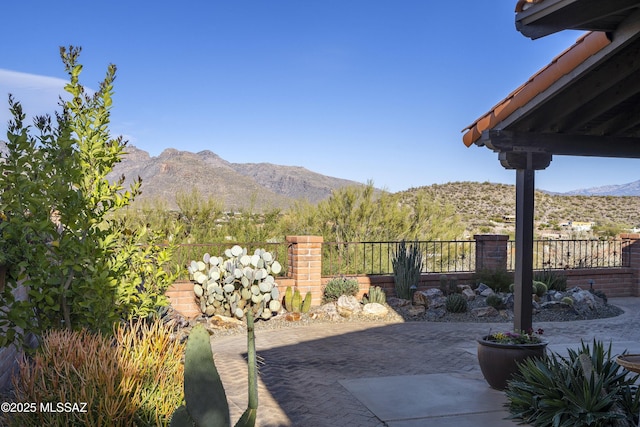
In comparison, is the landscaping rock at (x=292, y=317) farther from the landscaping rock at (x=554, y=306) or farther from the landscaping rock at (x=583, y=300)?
the landscaping rock at (x=583, y=300)

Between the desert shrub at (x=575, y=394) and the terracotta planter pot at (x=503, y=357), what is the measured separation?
418mm

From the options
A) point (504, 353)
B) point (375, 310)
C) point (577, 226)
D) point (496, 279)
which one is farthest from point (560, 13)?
point (577, 226)

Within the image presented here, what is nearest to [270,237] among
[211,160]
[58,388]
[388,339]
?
[388,339]

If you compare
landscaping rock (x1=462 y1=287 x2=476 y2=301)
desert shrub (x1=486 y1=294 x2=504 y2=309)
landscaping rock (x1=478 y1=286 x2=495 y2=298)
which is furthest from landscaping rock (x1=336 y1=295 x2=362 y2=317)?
landscaping rock (x1=478 y1=286 x2=495 y2=298)

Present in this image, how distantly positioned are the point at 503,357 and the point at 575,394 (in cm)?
117

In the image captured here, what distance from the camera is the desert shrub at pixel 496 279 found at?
12.8 m

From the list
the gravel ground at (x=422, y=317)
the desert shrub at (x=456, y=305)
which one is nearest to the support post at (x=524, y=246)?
the gravel ground at (x=422, y=317)

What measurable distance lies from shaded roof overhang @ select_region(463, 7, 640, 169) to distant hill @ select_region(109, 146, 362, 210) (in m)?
11.2

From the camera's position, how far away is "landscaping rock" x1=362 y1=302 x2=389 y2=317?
431 inches

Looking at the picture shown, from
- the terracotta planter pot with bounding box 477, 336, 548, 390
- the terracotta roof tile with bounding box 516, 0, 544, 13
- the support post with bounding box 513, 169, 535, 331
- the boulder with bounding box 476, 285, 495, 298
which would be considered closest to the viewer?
the terracotta roof tile with bounding box 516, 0, 544, 13

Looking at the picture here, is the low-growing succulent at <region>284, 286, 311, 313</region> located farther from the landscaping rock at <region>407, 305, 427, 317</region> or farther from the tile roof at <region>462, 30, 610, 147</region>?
the tile roof at <region>462, 30, 610, 147</region>

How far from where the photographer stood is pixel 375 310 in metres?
11.0

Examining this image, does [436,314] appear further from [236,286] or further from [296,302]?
[236,286]

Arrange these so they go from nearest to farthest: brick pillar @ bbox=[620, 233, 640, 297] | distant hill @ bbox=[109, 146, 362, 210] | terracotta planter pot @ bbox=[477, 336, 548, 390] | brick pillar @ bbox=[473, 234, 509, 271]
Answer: terracotta planter pot @ bbox=[477, 336, 548, 390] < brick pillar @ bbox=[473, 234, 509, 271] < brick pillar @ bbox=[620, 233, 640, 297] < distant hill @ bbox=[109, 146, 362, 210]
